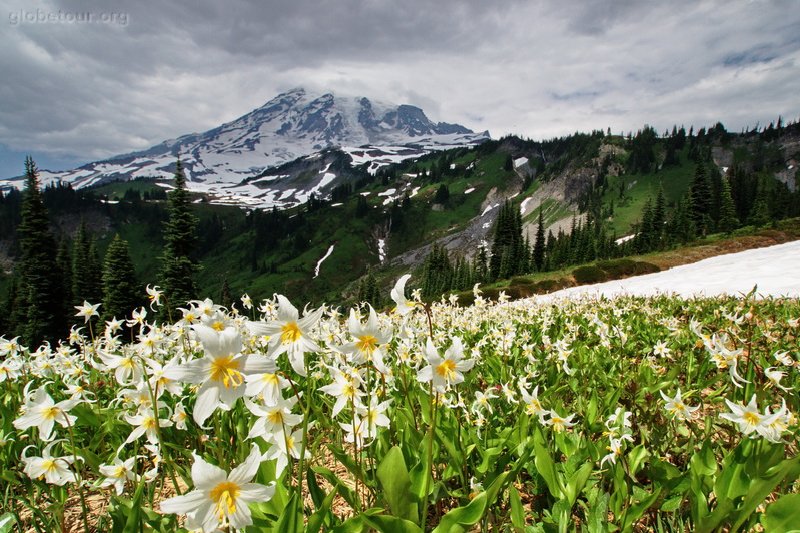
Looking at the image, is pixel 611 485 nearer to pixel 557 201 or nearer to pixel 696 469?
pixel 696 469

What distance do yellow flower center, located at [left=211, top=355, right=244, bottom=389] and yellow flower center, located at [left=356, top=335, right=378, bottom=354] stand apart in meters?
0.50

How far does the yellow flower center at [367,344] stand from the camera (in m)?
1.74

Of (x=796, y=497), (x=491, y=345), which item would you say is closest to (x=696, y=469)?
(x=796, y=497)

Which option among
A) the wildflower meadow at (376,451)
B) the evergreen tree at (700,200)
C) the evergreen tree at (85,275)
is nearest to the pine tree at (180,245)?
the evergreen tree at (85,275)

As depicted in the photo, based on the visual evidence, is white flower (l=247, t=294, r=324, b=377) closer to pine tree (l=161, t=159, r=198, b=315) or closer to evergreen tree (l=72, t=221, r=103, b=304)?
pine tree (l=161, t=159, r=198, b=315)

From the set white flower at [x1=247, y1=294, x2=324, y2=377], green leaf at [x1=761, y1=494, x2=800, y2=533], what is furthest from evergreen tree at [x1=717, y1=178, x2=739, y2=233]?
white flower at [x1=247, y1=294, x2=324, y2=377]

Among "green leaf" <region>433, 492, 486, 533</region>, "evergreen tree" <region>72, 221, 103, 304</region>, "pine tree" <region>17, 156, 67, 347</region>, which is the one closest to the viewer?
"green leaf" <region>433, 492, 486, 533</region>

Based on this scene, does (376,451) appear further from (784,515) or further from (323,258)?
(323,258)

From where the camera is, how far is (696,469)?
202 centimetres

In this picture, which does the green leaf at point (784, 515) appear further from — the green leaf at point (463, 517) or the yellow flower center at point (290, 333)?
the yellow flower center at point (290, 333)

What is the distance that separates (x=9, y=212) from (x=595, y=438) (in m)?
262

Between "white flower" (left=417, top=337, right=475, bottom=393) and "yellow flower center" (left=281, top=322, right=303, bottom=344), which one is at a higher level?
"yellow flower center" (left=281, top=322, right=303, bottom=344)

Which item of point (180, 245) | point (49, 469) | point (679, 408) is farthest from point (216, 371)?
point (180, 245)

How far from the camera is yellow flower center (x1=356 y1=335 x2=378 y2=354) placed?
174 cm
